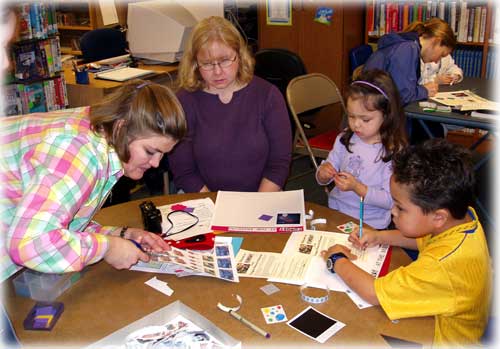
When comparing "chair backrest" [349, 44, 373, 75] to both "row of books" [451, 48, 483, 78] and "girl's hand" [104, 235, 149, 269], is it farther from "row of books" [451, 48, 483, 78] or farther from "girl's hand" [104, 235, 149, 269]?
"girl's hand" [104, 235, 149, 269]

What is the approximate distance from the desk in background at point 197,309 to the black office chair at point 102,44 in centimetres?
317

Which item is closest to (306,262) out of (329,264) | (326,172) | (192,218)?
(329,264)

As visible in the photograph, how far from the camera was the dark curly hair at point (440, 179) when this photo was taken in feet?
4.29

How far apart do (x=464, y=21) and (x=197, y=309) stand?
360cm

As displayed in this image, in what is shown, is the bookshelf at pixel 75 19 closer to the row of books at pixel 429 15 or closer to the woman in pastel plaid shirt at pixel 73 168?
the row of books at pixel 429 15

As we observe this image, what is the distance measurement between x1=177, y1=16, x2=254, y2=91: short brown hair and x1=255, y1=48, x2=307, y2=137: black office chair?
4.46 ft

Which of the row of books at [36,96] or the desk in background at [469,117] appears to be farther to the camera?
the row of books at [36,96]

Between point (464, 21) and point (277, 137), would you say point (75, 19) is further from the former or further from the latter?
point (277, 137)

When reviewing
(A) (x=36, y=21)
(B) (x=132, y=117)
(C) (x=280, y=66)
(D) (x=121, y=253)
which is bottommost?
(D) (x=121, y=253)

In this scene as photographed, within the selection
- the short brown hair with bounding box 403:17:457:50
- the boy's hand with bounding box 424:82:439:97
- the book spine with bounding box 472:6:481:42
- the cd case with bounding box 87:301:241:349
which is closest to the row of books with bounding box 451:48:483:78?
the book spine with bounding box 472:6:481:42

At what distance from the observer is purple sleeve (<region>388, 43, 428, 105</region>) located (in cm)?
301

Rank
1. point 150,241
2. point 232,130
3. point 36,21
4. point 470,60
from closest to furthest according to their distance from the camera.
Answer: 1. point 150,241
2. point 232,130
3. point 36,21
4. point 470,60

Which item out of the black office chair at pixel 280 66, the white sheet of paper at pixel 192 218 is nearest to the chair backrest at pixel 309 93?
the black office chair at pixel 280 66

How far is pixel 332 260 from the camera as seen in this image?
55.0 inches
